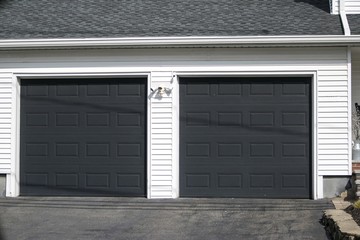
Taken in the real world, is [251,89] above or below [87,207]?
above

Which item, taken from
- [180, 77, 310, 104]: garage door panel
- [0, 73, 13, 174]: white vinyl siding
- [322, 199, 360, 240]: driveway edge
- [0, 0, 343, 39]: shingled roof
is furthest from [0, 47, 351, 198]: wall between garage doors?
[322, 199, 360, 240]: driveway edge

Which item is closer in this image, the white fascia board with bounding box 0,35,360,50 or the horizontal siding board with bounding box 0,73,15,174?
the white fascia board with bounding box 0,35,360,50

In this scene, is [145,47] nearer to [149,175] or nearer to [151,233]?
Result: [149,175]

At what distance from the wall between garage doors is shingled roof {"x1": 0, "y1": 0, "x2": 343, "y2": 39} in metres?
0.39

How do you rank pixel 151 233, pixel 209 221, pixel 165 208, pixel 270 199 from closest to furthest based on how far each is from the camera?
pixel 151 233 < pixel 209 221 < pixel 165 208 < pixel 270 199

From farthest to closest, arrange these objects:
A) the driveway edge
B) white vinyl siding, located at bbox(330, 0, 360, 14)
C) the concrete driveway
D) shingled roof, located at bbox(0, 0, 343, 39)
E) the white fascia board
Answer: white vinyl siding, located at bbox(330, 0, 360, 14)
shingled roof, located at bbox(0, 0, 343, 39)
the white fascia board
the concrete driveway
the driveway edge

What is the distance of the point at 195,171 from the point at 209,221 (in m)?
1.99

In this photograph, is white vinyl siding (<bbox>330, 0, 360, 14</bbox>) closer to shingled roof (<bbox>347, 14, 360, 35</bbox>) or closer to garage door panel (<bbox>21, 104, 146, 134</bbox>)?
shingled roof (<bbox>347, 14, 360, 35</bbox>)

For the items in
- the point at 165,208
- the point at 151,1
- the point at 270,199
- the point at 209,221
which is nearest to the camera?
the point at 209,221

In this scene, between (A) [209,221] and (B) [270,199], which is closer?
(A) [209,221]

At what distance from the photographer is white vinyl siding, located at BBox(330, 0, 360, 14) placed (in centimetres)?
1198

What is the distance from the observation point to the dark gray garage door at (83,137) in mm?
11625

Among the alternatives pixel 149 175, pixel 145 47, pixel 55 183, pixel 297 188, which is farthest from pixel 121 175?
pixel 297 188

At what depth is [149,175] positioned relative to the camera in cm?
1141
